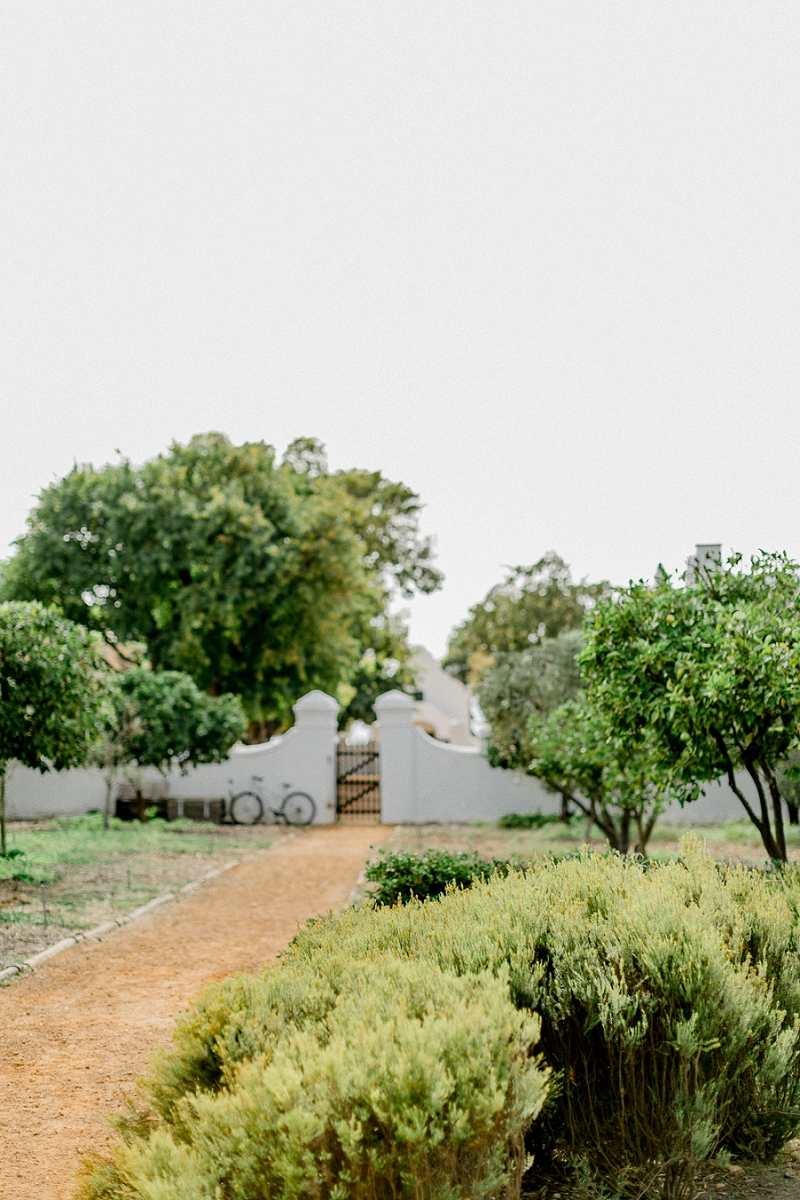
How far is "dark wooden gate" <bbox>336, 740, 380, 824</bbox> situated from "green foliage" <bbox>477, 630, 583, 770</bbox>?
21.9 ft

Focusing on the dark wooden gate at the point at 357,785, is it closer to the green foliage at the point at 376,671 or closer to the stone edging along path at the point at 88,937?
the green foliage at the point at 376,671

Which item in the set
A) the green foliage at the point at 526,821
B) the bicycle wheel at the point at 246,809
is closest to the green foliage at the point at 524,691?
the green foliage at the point at 526,821

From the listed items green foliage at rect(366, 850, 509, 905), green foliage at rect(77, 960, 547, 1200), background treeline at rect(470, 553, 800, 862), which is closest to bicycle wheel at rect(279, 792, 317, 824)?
background treeline at rect(470, 553, 800, 862)

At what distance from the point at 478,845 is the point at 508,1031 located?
13.7m

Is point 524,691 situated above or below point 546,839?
above

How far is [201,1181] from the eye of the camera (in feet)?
7.89

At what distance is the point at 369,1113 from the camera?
2373mm

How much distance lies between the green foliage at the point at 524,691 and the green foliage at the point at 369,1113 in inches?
521

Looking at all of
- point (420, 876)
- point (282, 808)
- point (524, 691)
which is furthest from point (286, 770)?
point (420, 876)

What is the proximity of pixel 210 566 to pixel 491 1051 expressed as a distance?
2180 centimetres

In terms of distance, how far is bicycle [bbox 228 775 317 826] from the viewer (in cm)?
2159

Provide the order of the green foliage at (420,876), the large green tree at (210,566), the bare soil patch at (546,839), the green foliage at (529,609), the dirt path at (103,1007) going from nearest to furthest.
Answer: the dirt path at (103,1007) → the green foliage at (420,876) → the bare soil patch at (546,839) → the large green tree at (210,566) → the green foliage at (529,609)

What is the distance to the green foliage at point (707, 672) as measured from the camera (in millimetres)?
6609

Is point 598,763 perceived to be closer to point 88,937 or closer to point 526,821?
point 88,937
